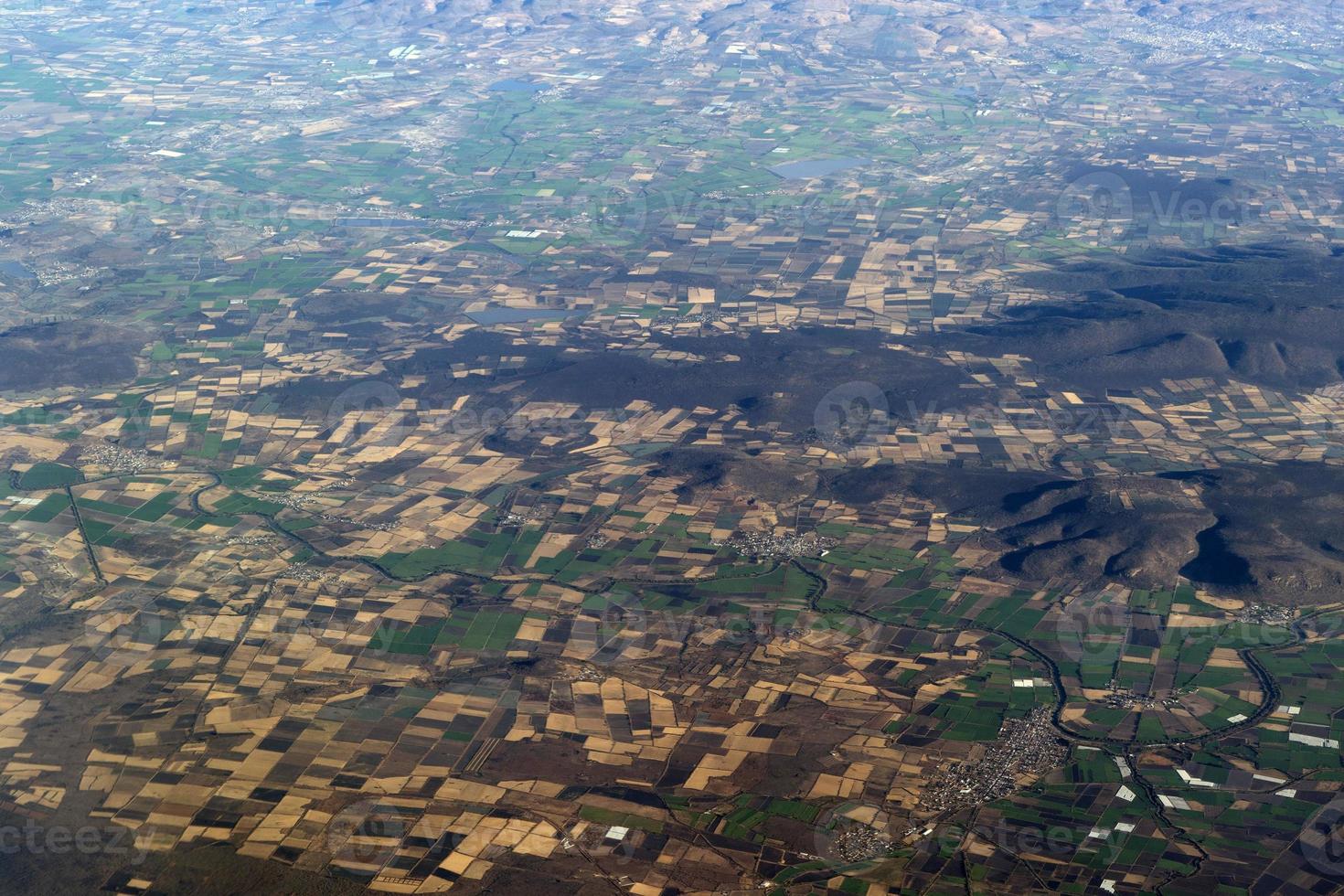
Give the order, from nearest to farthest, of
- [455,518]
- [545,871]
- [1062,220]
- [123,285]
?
[545,871] < [455,518] < [123,285] < [1062,220]

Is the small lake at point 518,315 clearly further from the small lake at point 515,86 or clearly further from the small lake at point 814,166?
the small lake at point 515,86

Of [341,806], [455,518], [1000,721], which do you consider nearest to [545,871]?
[341,806]

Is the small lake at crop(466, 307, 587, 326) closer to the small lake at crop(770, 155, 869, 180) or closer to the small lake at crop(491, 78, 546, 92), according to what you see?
the small lake at crop(770, 155, 869, 180)

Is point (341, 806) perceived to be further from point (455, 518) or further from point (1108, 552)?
point (1108, 552)

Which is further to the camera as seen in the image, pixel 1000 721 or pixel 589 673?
pixel 589 673

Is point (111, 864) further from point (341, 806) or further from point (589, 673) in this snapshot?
point (589, 673)

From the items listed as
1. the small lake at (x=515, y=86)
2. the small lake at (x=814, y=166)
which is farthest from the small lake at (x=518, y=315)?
the small lake at (x=515, y=86)

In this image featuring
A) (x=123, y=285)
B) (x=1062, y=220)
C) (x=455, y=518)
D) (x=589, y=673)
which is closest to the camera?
(x=589, y=673)

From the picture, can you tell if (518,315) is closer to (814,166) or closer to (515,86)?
(814,166)

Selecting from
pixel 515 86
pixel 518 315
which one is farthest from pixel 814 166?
pixel 515 86

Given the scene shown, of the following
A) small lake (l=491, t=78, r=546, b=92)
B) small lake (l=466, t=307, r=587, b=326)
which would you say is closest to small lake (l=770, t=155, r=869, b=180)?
small lake (l=466, t=307, r=587, b=326)
